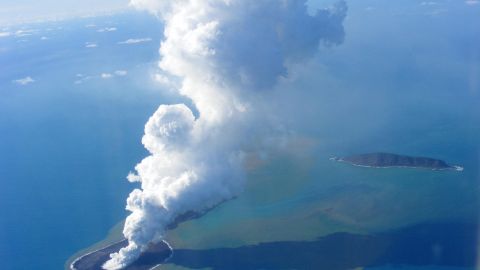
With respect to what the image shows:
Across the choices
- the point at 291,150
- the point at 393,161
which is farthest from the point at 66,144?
the point at 393,161

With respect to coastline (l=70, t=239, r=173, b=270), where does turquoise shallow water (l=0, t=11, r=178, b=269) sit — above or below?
above

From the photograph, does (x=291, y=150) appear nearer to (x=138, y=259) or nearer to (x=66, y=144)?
(x=138, y=259)

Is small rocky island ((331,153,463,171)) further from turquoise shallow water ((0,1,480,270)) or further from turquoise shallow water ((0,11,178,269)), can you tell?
turquoise shallow water ((0,11,178,269))

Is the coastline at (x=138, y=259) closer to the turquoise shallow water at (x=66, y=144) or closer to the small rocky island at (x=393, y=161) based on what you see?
the turquoise shallow water at (x=66, y=144)

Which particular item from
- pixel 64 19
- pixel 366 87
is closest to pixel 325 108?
pixel 366 87

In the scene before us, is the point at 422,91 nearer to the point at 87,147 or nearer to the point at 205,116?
the point at 205,116

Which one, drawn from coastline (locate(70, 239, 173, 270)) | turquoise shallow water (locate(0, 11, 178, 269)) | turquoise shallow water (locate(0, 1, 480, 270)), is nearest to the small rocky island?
turquoise shallow water (locate(0, 1, 480, 270))
